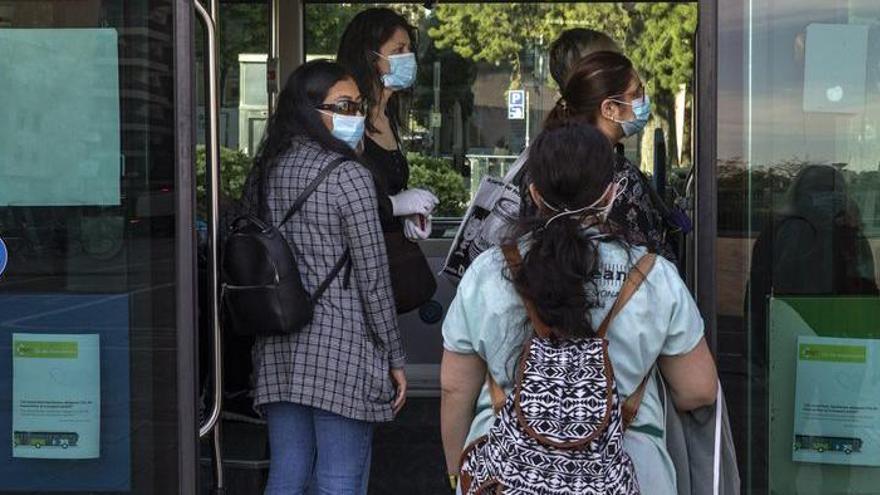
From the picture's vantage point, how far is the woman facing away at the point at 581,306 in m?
2.47

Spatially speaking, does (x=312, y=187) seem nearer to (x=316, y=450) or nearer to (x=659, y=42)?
(x=316, y=450)

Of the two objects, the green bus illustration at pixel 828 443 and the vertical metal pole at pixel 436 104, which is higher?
the vertical metal pole at pixel 436 104

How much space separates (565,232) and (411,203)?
157 cm

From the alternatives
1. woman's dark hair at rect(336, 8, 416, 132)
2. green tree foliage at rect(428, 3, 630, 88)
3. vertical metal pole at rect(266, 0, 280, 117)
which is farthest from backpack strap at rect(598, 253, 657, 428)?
green tree foliage at rect(428, 3, 630, 88)

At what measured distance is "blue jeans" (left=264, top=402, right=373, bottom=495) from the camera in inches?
136

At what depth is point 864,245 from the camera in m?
3.33

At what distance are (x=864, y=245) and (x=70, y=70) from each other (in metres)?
2.29

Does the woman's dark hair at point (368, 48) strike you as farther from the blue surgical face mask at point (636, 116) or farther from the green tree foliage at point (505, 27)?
the green tree foliage at point (505, 27)

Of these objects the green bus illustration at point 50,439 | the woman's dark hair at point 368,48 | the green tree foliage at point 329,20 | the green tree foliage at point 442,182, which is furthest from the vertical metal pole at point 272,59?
the green bus illustration at point 50,439

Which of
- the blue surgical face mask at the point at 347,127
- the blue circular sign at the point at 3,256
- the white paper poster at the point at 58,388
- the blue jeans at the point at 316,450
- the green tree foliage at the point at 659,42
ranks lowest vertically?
the blue jeans at the point at 316,450

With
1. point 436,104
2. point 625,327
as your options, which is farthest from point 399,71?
point 436,104

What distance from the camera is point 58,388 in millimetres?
3494

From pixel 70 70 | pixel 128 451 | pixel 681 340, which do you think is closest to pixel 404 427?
pixel 128 451

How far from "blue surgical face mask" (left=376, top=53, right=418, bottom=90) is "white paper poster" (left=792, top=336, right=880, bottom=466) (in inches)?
65.4
